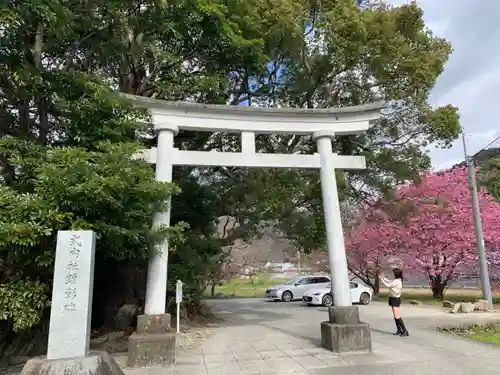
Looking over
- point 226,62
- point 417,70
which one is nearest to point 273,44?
point 226,62

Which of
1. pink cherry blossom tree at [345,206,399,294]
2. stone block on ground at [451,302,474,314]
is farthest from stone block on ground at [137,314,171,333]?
pink cherry blossom tree at [345,206,399,294]

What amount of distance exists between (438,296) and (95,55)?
18043 mm

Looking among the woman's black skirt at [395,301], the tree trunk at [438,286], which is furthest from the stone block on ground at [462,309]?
the tree trunk at [438,286]

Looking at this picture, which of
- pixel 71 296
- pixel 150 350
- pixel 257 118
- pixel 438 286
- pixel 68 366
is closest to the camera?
pixel 68 366

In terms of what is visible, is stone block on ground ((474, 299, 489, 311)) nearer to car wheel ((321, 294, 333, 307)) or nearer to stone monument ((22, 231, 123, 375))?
car wheel ((321, 294, 333, 307))

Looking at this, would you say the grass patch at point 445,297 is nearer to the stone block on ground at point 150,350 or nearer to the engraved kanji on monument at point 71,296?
the stone block on ground at point 150,350

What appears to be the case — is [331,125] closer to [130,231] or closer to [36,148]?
[130,231]

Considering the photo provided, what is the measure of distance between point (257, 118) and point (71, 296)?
15.0ft

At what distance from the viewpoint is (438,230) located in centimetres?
1588

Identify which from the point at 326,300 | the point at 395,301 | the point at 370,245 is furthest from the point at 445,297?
the point at 395,301

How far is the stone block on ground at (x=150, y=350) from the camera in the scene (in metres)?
5.43

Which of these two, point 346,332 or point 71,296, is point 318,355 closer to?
point 346,332

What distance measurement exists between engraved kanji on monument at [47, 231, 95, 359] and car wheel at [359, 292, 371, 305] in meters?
13.9

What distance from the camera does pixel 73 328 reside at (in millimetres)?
4047
